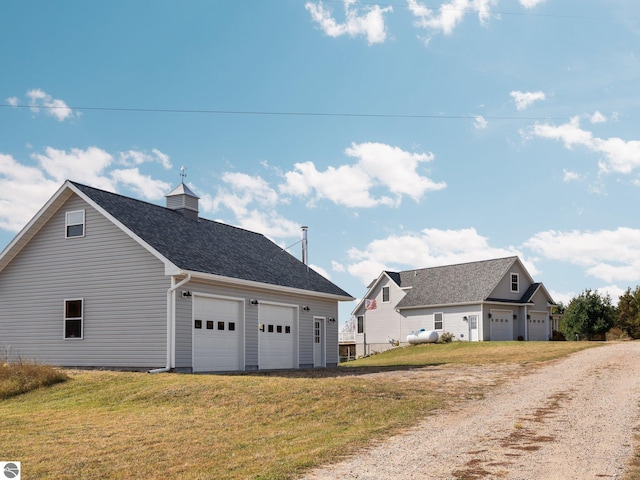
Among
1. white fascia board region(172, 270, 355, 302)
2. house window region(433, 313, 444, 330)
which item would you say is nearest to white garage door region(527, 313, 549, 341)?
house window region(433, 313, 444, 330)

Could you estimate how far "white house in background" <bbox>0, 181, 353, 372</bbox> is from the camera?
22.7 m

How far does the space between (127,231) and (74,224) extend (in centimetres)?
307

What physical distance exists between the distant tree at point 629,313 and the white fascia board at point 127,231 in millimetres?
40787

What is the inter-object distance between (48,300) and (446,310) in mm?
28587

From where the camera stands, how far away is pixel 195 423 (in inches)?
531

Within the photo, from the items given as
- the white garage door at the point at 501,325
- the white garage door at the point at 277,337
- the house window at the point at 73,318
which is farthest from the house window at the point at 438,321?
the house window at the point at 73,318

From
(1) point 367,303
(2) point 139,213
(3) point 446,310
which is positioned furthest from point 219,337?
(1) point 367,303

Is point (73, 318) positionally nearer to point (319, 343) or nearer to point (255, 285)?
point (255, 285)

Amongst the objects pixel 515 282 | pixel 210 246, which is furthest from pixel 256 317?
pixel 515 282

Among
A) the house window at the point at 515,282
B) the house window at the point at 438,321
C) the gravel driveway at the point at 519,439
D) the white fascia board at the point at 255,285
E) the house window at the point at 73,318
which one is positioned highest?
the house window at the point at 515,282

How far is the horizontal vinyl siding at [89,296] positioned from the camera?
22.8m

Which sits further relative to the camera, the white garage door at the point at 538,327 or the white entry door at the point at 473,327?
the white garage door at the point at 538,327

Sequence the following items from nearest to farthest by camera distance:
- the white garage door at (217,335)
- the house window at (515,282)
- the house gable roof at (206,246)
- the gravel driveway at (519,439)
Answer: the gravel driveway at (519,439) → the house gable roof at (206,246) → the white garage door at (217,335) → the house window at (515,282)
